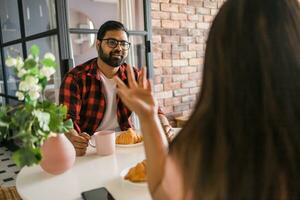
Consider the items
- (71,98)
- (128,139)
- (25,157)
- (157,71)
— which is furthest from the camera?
(157,71)

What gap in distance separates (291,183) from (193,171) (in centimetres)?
17

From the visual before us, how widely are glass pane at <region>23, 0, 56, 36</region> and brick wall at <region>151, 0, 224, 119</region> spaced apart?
3.24ft

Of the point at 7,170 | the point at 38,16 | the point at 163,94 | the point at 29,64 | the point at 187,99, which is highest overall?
the point at 38,16

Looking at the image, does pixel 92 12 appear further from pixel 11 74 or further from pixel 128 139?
pixel 128 139

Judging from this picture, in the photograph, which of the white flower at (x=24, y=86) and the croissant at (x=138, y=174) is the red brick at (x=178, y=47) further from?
the white flower at (x=24, y=86)

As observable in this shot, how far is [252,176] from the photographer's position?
50 centimetres

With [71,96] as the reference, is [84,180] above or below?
below

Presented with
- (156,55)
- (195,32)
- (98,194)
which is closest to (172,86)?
(156,55)

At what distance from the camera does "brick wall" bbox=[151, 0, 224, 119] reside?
2.89 m

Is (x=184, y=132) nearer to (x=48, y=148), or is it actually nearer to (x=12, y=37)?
(x=48, y=148)

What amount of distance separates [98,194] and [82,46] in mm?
1628

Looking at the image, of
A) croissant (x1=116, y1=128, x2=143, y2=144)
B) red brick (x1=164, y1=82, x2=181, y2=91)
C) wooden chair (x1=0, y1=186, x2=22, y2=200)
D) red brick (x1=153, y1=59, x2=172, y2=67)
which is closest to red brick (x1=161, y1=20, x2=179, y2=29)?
red brick (x1=153, y1=59, x2=172, y2=67)

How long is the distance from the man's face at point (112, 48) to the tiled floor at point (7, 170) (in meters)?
1.33

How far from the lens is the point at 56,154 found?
3.19 ft
